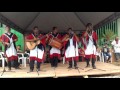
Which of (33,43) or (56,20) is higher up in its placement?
(56,20)

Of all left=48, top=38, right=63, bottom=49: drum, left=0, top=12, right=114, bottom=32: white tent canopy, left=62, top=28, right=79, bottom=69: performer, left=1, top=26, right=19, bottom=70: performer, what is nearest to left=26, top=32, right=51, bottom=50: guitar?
left=1, top=26, right=19, bottom=70: performer

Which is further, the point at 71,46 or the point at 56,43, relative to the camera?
the point at 56,43

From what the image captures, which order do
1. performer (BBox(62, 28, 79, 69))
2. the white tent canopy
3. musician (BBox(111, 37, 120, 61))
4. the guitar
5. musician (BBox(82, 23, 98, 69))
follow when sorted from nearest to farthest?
the guitar → musician (BBox(82, 23, 98, 69)) → performer (BBox(62, 28, 79, 69)) → the white tent canopy → musician (BBox(111, 37, 120, 61))

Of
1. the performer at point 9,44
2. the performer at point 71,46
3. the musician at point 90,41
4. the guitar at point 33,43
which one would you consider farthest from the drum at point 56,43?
the performer at point 9,44

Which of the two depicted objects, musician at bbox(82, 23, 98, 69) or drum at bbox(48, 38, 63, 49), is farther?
drum at bbox(48, 38, 63, 49)

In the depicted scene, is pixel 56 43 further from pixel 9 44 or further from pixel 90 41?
pixel 9 44

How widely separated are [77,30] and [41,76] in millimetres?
4711

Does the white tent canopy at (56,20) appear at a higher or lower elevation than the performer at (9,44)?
higher

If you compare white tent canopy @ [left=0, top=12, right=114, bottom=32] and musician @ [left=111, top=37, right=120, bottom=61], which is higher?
white tent canopy @ [left=0, top=12, right=114, bottom=32]

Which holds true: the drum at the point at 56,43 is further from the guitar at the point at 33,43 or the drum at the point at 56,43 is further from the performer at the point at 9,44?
the performer at the point at 9,44

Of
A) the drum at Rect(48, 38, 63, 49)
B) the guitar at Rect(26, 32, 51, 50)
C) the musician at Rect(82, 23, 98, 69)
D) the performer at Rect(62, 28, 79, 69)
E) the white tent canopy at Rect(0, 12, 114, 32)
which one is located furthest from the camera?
the white tent canopy at Rect(0, 12, 114, 32)

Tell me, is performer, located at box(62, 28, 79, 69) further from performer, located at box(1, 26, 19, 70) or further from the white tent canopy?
the white tent canopy

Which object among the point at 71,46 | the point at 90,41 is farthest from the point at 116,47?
the point at 71,46

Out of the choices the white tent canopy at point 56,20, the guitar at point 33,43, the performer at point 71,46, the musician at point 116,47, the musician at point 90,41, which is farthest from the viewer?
A: the musician at point 116,47
